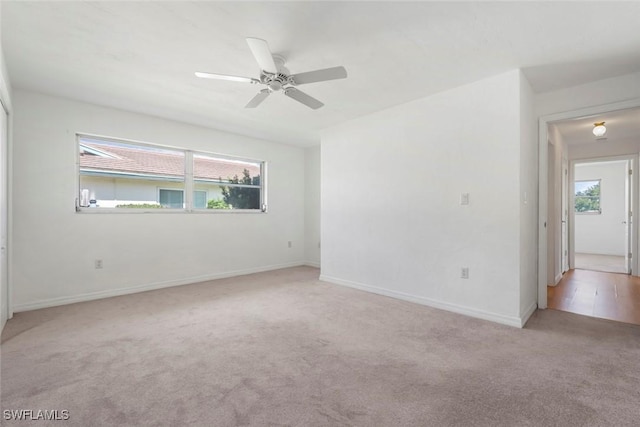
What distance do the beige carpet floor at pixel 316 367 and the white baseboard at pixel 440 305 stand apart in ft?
0.34

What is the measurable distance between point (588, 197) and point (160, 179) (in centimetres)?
1042

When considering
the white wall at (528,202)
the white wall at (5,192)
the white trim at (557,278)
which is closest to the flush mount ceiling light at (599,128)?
the white wall at (528,202)

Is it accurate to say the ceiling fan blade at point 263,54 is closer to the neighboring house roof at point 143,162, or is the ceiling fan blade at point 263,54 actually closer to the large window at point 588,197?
the neighboring house roof at point 143,162

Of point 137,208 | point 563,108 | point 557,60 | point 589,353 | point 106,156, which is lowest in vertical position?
point 589,353

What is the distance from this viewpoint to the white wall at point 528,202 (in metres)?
3.00

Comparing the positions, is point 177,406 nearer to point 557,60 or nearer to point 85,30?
point 85,30

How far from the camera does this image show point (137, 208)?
436cm

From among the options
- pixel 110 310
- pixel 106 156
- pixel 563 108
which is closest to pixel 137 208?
pixel 106 156

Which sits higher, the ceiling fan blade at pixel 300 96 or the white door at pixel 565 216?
the ceiling fan blade at pixel 300 96

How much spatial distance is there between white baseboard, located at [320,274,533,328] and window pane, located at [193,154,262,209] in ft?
7.65

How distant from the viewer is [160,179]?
4.60 m

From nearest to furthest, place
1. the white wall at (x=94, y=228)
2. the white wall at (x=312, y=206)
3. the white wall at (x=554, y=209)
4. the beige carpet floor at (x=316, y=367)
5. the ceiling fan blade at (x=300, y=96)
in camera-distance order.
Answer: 1. the beige carpet floor at (x=316, y=367)
2. the ceiling fan blade at (x=300, y=96)
3. the white wall at (x=94, y=228)
4. the white wall at (x=554, y=209)
5. the white wall at (x=312, y=206)

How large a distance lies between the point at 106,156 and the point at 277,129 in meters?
2.50

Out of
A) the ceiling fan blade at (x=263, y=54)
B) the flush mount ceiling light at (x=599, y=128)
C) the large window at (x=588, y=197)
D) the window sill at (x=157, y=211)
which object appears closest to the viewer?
the ceiling fan blade at (x=263, y=54)
